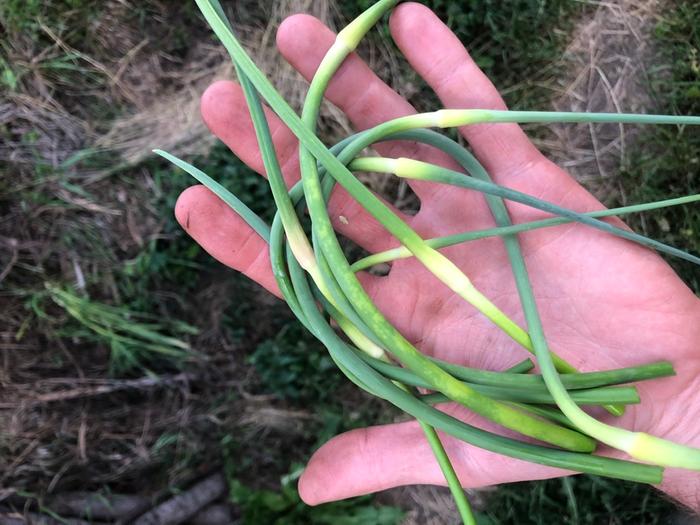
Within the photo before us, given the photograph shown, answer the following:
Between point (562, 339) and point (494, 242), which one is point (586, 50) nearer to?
point (494, 242)

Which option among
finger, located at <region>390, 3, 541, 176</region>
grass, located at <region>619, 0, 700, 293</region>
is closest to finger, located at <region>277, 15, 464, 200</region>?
finger, located at <region>390, 3, 541, 176</region>

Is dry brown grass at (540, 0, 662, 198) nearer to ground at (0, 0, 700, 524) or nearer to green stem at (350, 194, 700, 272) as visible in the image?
ground at (0, 0, 700, 524)

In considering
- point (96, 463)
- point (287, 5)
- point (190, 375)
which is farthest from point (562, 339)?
point (96, 463)

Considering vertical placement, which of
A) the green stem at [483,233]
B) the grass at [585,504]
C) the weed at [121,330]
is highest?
the green stem at [483,233]

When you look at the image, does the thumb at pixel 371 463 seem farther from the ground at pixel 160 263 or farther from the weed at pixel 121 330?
the weed at pixel 121 330

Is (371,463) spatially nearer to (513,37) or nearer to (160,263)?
(160,263)

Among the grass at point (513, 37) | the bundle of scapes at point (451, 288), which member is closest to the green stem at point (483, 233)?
the bundle of scapes at point (451, 288)

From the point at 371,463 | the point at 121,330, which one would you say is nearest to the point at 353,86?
the point at 371,463
